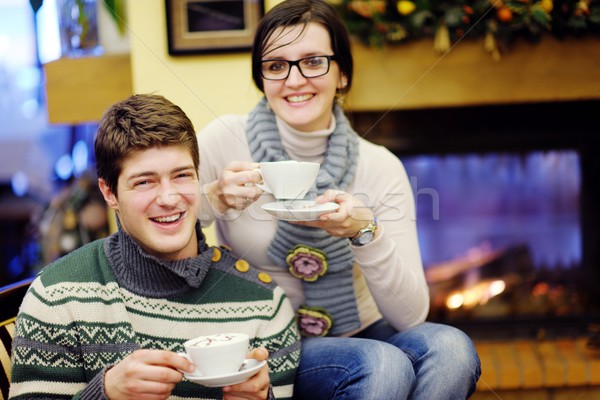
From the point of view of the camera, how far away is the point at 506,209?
243 cm

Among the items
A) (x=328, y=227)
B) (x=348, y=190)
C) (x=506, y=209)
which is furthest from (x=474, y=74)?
(x=328, y=227)

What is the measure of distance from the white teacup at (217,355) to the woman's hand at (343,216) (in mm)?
323

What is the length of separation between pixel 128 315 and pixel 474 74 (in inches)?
54.0

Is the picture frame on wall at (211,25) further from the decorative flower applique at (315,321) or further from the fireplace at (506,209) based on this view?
the decorative flower applique at (315,321)

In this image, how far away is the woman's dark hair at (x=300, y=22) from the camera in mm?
1398

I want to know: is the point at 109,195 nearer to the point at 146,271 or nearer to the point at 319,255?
the point at 146,271

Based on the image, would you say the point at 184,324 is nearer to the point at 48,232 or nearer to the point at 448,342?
the point at 448,342

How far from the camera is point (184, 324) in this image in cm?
117

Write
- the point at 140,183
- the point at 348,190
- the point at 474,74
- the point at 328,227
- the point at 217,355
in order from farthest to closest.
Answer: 1. the point at 474,74
2. the point at 348,190
3. the point at 328,227
4. the point at 140,183
5. the point at 217,355

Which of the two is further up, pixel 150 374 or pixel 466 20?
pixel 466 20

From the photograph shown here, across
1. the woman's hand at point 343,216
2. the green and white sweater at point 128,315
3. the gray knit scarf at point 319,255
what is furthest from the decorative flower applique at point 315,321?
the woman's hand at point 343,216

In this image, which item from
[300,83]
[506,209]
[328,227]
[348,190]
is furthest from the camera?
[506,209]

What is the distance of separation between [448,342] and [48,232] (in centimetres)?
162

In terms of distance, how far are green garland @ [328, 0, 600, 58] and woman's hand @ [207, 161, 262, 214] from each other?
0.87 m
